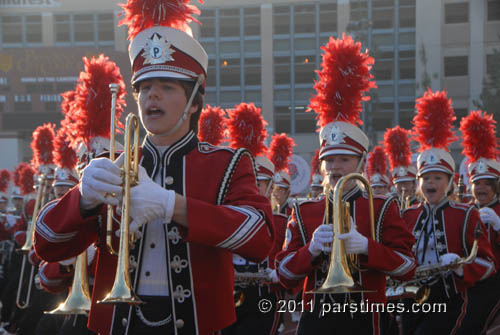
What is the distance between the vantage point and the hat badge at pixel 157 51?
343cm

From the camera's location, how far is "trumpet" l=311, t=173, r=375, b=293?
472cm

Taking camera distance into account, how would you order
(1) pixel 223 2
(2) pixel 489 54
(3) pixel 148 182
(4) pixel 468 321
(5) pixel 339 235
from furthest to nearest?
1. (1) pixel 223 2
2. (2) pixel 489 54
3. (4) pixel 468 321
4. (5) pixel 339 235
5. (3) pixel 148 182

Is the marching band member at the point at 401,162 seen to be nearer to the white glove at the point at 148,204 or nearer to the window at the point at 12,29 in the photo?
the white glove at the point at 148,204

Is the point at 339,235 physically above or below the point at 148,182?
below

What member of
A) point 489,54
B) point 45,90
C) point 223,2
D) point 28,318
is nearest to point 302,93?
point 223,2

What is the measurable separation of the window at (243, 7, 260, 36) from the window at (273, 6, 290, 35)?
97 centimetres

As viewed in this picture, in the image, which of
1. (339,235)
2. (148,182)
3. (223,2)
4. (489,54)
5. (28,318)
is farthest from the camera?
(223,2)

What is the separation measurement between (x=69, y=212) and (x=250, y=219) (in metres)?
0.76

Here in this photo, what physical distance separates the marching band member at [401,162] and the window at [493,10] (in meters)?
26.7

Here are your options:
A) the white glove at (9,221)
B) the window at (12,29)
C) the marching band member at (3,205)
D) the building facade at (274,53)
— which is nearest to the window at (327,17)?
the building facade at (274,53)

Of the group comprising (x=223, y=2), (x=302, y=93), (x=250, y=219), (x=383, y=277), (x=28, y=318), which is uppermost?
(x=223, y=2)

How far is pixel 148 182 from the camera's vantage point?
3.03 m

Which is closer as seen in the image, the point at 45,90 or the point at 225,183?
the point at 225,183

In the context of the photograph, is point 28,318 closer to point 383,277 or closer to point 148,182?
point 383,277
